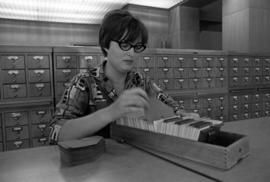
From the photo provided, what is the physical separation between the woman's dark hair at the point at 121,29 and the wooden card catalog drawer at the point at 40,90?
4.79 feet

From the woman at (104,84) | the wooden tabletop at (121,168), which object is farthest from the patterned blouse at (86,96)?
the wooden tabletop at (121,168)

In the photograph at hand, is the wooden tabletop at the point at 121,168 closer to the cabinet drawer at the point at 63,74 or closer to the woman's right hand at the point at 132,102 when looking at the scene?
the woman's right hand at the point at 132,102

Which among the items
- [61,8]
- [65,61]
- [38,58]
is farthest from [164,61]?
[61,8]

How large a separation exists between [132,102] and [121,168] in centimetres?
21

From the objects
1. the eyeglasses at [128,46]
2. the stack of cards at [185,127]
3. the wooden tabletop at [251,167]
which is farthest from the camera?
the eyeglasses at [128,46]

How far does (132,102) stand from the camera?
0.71 meters

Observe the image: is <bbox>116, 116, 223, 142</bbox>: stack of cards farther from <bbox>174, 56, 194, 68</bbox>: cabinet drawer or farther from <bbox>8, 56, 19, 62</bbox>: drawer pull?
<bbox>174, 56, 194, 68</bbox>: cabinet drawer

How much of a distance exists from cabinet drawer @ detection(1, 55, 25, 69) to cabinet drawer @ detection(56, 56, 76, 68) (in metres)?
0.34

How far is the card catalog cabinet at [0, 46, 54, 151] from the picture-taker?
216 cm

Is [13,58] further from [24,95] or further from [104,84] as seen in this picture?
[104,84]

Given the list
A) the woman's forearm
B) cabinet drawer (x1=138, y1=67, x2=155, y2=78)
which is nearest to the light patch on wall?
cabinet drawer (x1=138, y1=67, x2=155, y2=78)

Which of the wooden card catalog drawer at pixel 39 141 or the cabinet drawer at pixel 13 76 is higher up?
the cabinet drawer at pixel 13 76

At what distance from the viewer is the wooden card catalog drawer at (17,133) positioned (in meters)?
2.17

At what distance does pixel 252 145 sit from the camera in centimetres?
76
